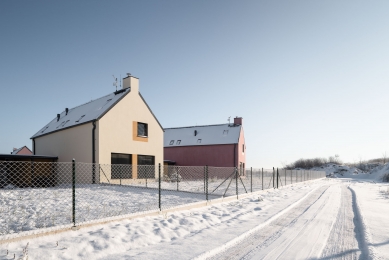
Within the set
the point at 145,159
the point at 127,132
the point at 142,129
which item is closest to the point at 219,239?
the point at 127,132

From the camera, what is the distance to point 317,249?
4.85 meters

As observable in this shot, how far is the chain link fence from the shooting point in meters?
6.98

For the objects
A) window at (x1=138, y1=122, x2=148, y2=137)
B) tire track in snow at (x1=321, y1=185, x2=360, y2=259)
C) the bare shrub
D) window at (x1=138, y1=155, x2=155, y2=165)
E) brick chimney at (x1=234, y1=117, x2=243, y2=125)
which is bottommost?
the bare shrub

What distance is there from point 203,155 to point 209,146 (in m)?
1.33

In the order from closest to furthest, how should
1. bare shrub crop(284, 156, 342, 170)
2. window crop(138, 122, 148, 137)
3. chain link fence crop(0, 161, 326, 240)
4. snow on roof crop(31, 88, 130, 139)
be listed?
1. chain link fence crop(0, 161, 326, 240)
2. snow on roof crop(31, 88, 130, 139)
3. window crop(138, 122, 148, 137)
4. bare shrub crop(284, 156, 342, 170)

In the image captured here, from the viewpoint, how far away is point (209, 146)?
101 feet

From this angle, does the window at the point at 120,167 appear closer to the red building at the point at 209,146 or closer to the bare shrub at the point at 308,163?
the red building at the point at 209,146

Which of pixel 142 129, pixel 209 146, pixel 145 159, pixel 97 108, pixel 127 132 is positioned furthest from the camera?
pixel 209 146

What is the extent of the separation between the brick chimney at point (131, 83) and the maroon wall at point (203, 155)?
13.3m

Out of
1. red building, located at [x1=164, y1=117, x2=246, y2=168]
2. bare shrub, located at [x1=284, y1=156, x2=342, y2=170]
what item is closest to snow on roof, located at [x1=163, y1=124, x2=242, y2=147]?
red building, located at [x1=164, y1=117, x2=246, y2=168]

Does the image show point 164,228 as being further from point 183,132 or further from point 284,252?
point 183,132

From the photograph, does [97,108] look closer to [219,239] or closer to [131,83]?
[131,83]

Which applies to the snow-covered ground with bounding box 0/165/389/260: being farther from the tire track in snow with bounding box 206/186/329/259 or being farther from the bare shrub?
the bare shrub

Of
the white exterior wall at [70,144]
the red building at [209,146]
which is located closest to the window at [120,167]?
the white exterior wall at [70,144]
